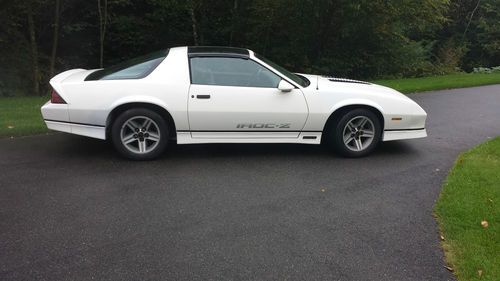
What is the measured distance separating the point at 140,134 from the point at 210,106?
0.92 meters

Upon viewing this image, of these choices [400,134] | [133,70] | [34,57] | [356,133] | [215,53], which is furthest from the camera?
[34,57]

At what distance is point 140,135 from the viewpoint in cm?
570

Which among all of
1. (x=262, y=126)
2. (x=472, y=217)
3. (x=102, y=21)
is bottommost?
(x=472, y=217)

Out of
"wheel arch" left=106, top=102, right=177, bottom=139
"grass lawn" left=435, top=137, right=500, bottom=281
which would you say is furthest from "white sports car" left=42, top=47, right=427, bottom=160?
"grass lawn" left=435, top=137, right=500, bottom=281

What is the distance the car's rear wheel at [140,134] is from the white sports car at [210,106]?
1 centimetres

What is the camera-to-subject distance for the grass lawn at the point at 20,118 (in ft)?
23.0

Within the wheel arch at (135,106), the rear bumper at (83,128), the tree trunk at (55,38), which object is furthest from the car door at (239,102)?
the tree trunk at (55,38)

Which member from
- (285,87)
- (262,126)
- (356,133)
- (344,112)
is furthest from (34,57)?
(356,133)

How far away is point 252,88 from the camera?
5.73m

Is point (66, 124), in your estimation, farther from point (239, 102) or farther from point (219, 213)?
point (219, 213)

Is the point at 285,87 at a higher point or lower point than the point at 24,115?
higher

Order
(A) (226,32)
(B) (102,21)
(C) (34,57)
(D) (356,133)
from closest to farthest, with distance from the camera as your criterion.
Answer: (D) (356,133), (C) (34,57), (B) (102,21), (A) (226,32)

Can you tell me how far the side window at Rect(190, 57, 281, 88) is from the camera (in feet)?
18.8

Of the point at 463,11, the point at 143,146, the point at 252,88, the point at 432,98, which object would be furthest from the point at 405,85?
the point at 463,11
